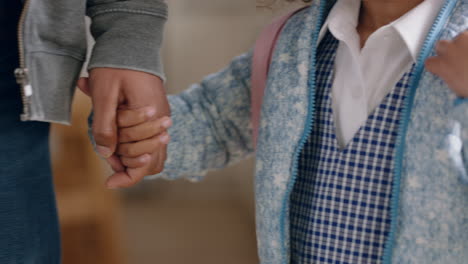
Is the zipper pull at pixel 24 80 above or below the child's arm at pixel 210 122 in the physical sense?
above

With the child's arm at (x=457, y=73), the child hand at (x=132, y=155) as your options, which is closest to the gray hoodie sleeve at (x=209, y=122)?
the child hand at (x=132, y=155)

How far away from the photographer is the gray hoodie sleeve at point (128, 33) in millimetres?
626

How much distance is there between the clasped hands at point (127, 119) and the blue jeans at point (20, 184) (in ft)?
0.25

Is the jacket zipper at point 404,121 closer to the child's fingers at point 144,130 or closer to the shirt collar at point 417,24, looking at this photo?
the shirt collar at point 417,24

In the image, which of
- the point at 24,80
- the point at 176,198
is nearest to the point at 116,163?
the point at 24,80

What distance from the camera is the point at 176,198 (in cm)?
246

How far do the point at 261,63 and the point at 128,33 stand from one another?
0.72ft

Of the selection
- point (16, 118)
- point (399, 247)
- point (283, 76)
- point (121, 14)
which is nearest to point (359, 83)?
point (283, 76)

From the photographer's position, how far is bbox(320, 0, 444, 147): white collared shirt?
65 centimetres

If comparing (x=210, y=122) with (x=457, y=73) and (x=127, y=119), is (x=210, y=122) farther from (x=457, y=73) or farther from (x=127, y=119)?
(x=457, y=73)

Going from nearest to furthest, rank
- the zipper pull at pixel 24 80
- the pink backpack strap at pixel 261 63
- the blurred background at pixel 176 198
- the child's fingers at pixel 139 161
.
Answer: the zipper pull at pixel 24 80 < the child's fingers at pixel 139 161 < the pink backpack strap at pixel 261 63 < the blurred background at pixel 176 198

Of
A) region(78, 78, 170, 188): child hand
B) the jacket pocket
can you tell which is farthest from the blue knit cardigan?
region(78, 78, 170, 188): child hand

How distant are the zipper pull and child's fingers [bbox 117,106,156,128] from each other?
0.37 ft

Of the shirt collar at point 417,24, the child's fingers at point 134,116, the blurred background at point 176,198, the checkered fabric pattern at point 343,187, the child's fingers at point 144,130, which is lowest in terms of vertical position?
the blurred background at point 176,198
